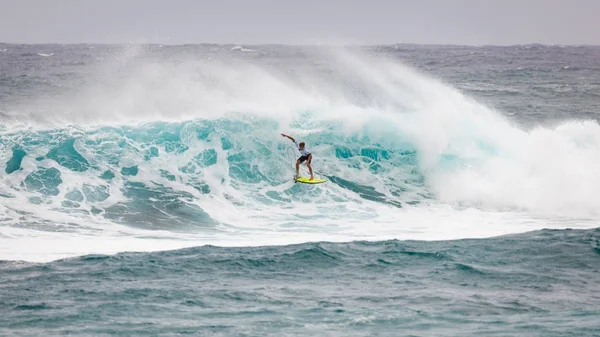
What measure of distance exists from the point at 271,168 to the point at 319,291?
11.3m

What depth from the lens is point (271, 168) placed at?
75.6ft

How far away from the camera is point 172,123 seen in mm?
25109

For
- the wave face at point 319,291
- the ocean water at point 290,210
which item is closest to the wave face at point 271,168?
the ocean water at point 290,210

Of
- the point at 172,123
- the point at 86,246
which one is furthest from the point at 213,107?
the point at 86,246

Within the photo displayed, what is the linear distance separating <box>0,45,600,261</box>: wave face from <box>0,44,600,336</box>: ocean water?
0.24 feet

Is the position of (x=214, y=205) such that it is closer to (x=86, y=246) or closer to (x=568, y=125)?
(x=86, y=246)

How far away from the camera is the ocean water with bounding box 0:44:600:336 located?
1095 cm

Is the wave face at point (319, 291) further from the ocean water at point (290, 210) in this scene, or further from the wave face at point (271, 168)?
the wave face at point (271, 168)

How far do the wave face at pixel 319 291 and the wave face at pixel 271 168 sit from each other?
1.66 meters

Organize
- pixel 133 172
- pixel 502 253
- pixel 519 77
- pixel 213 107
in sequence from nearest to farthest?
pixel 502 253
pixel 133 172
pixel 213 107
pixel 519 77

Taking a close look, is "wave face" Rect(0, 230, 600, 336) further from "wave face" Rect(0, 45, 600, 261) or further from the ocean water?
"wave face" Rect(0, 45, 600, 261)

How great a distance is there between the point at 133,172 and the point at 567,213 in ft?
38.8

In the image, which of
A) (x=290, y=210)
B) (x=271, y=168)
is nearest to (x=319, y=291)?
(x=290, y=210)

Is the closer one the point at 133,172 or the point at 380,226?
the point at 380,226
